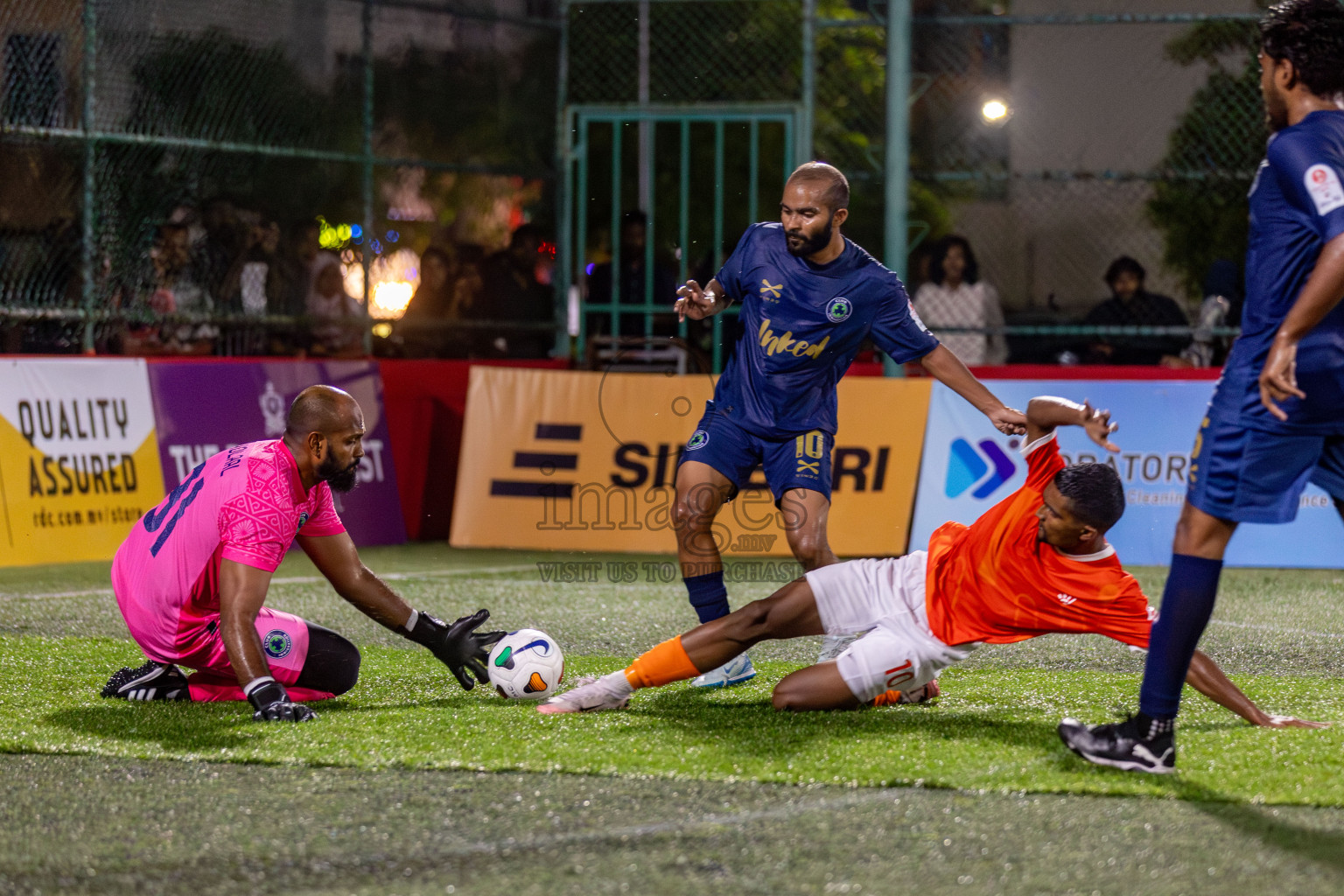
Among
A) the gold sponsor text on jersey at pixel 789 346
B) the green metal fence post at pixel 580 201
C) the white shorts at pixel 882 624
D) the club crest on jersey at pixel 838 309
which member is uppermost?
the green metal fence post at pixel 580 201

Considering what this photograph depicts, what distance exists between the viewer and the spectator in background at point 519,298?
12.9 m

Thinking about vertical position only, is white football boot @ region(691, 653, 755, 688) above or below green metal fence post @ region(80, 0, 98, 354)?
below

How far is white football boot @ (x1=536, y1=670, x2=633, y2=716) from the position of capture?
16.7ft

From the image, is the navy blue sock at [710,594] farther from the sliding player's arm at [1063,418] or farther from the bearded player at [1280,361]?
the bearded player at [1280,361]

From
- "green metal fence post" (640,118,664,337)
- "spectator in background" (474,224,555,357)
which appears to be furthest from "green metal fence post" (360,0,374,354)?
"green metal fence post" (640,118,664,337)

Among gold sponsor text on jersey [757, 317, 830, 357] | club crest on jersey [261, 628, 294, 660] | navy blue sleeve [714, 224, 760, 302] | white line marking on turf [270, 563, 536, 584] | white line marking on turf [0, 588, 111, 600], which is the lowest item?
white line marking on turf [270, 563, 536, 584]

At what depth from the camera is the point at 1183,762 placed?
431 cm

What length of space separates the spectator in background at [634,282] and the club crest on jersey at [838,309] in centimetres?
680

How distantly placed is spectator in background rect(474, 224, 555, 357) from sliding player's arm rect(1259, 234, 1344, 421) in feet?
31.1

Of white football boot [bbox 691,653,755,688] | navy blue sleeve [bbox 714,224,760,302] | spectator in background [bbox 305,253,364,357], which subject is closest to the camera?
white football boot [bbox 691,653,755,688]

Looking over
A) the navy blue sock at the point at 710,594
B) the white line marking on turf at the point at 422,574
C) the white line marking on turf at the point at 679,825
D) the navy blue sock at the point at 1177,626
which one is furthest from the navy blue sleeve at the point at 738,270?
the white line marking on turf at the point at 422,574

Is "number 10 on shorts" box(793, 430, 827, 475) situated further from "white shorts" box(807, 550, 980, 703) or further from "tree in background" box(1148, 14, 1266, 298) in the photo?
"tree in background" box(1148, 14, 1266, 298)

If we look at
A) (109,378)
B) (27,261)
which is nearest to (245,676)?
(109,378)

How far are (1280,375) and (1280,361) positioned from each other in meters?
0.04
